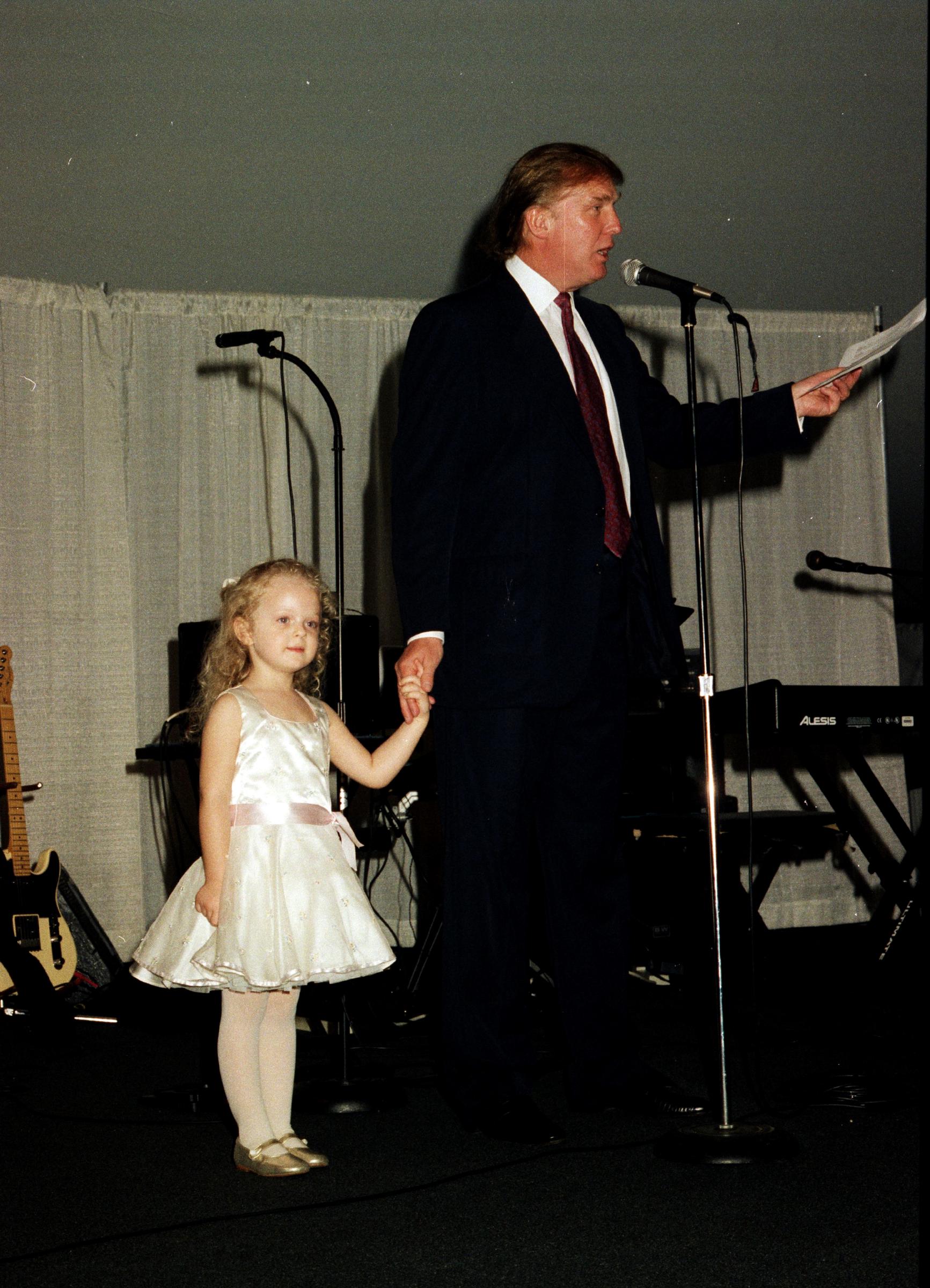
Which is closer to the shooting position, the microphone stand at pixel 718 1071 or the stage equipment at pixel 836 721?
the microphone stand at pixel 718 1071

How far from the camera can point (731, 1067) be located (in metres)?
2.70

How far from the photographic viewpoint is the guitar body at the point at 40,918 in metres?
3.77

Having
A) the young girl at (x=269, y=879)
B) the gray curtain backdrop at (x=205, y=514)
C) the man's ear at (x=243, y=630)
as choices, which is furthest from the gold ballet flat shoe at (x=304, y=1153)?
the gray curtain backdrop at (x=205, y=514)

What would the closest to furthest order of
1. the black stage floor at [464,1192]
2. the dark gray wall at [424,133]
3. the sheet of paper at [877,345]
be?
the black stage floor at [464,1192] → the sheet of paper at [877,345] → the dark gray wall at [424,133]

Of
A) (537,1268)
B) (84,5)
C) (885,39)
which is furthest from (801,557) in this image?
(537,1268)

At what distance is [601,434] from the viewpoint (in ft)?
7.52

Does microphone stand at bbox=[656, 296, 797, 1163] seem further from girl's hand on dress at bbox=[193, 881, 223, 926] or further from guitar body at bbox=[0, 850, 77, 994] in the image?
guitar body at bbox=[0, 850, 77, 994]

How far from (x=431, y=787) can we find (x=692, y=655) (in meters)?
1.24

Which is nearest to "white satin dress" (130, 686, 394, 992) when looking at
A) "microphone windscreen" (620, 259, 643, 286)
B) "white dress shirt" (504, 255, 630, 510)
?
"white dress shirt" (504, 255, 630, 510)

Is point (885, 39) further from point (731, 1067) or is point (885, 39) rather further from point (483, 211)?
point (731, 1067)

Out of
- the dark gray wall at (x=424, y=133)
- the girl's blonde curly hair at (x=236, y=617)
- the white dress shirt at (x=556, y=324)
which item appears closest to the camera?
the girl's blonde curly hair at (x=236, y=617)

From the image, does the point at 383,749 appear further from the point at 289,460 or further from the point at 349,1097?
the point at 289,460

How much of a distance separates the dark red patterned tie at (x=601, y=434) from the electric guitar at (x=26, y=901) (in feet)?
7.49

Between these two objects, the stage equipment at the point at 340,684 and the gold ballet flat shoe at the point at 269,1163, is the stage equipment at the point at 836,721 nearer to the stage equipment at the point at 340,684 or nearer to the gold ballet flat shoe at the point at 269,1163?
the stage equipment at the point at 340,684
